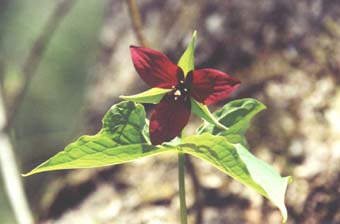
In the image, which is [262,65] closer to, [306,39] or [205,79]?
[306,39]

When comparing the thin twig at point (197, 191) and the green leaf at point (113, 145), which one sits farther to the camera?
the thin twig at point (197, 191)

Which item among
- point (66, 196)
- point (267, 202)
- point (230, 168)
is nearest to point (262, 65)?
point (267, 202)

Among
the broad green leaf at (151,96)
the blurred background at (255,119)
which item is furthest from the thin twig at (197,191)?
the broad green leaf at (151,96)

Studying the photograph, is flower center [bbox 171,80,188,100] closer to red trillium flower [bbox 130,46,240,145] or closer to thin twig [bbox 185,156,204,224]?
red trillium flower [bbox 130,46,240,145]

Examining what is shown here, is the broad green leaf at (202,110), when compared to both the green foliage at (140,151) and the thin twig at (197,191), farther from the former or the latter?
the thin twig at (197,191)

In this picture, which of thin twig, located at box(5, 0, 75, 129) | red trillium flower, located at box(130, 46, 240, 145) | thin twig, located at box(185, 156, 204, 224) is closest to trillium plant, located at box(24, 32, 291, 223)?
red trillium flower, located at box(130, 46, 240, 145)

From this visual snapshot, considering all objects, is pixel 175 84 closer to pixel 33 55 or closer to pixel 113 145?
pixel 113 145
